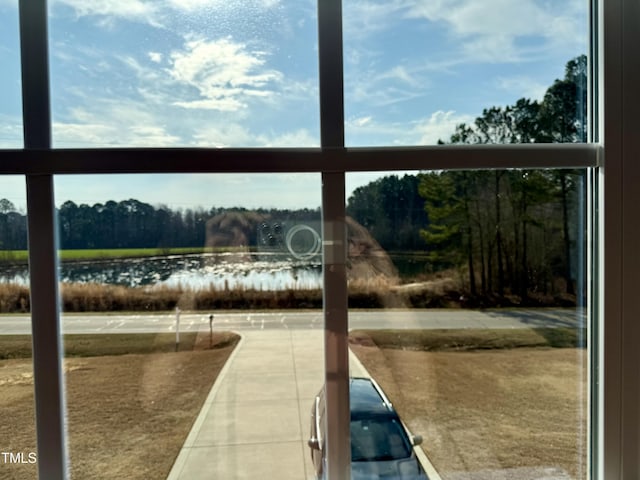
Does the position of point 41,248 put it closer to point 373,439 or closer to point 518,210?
point 373,439

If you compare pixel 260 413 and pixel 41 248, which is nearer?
pixel 41 248

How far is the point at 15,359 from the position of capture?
44.4 inches

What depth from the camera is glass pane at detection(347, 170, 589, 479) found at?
1.19 metres

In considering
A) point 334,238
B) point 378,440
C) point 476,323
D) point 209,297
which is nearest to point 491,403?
point 476,323

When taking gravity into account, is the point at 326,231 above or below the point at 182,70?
below

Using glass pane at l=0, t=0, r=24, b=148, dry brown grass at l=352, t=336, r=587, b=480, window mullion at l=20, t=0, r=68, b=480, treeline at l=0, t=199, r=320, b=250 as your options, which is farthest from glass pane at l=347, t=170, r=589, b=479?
glass pane at l=0, t=0, r=24, b=148

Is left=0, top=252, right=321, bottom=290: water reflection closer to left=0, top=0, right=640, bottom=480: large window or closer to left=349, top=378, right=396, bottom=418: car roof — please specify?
left=0, top=0, right=640, bottom=480: large window

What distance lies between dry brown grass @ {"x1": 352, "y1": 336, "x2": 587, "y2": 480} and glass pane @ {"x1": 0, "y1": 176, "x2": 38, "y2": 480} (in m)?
0.92

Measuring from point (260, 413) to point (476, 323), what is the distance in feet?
2.24

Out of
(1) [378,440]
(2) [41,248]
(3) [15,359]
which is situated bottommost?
(1) [378,440]

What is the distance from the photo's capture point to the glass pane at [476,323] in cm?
119

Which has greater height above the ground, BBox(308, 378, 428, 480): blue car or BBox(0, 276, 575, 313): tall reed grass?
BBox(0, 276, 575, 313): tall reed grass

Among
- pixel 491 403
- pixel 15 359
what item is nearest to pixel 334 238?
pixel 491 403

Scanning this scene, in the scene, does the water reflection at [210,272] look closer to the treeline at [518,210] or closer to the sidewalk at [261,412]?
the sidewalk at [261,412]
